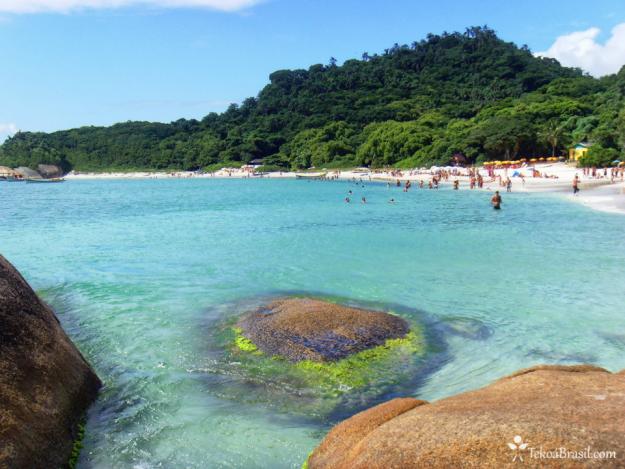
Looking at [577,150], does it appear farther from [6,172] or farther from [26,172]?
[6,172]

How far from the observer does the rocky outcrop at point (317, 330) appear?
9185 mm

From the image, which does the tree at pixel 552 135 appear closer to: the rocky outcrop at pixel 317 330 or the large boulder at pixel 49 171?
the rocky outcrop at pixel 317 330

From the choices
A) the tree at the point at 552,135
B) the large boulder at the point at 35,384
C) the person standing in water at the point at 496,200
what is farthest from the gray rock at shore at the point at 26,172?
the large boulder at the point at 35,384

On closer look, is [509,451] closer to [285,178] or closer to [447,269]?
[447,269]

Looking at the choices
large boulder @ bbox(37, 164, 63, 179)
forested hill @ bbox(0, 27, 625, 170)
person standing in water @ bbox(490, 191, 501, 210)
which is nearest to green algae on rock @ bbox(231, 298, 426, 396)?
person standing in water @ bbox(490, 191, 501, 210)

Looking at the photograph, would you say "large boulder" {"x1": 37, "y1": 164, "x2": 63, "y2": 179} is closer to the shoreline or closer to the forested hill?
the forested hill

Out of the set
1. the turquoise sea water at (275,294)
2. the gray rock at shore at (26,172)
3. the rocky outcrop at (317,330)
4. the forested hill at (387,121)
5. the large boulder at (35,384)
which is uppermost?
the forested hill at (387,121)

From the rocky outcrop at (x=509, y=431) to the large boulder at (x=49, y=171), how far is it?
6582 inches

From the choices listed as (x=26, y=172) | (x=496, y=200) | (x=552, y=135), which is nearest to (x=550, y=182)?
(x=552, y=135)

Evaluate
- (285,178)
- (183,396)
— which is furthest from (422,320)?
(285,178)

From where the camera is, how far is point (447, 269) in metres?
17.2

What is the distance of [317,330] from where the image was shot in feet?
32.6

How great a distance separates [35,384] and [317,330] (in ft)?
17.6

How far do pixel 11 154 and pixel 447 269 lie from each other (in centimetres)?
17491
